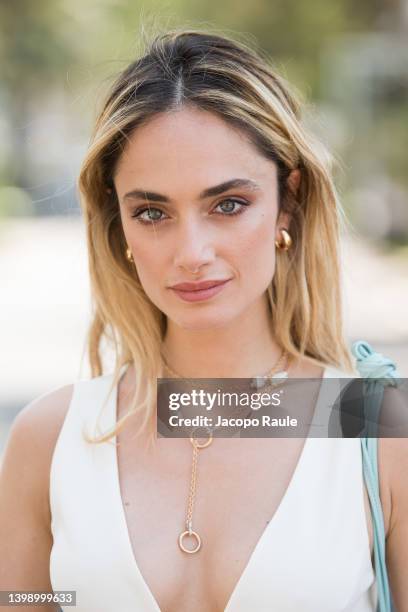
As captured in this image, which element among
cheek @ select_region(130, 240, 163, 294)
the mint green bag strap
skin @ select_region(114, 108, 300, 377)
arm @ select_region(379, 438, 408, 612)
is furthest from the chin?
arm @ select_region(379, 438, 408, 612)

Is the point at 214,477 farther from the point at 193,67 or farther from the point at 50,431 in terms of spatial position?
the point at 193,67

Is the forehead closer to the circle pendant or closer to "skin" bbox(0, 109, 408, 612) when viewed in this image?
"skin" bbox(0, 109, 408, 612)

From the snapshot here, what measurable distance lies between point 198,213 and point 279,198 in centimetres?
29

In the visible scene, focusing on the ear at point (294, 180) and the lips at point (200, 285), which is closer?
the lips at point (200, 285)

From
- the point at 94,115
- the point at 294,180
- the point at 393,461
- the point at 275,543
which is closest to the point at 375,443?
the point at 393,461

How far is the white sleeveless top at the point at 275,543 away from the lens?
2082 mm

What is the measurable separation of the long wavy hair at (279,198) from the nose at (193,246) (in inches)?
10.0

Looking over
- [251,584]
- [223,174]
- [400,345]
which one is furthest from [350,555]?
[400,345]

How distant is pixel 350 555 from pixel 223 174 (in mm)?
875

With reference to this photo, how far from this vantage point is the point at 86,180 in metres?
2.52

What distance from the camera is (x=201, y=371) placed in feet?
8.09

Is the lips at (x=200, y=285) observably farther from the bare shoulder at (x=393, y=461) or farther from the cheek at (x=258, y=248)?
the bare shoulder at (x=393, y=461)

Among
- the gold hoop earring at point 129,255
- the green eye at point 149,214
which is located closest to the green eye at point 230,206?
the green eye at point 149,214

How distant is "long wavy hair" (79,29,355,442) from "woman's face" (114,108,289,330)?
2.3 inches
